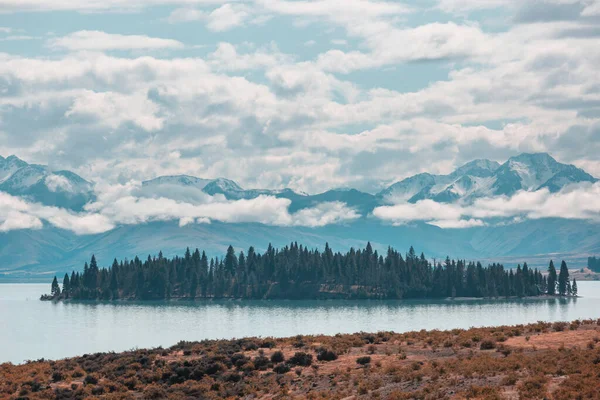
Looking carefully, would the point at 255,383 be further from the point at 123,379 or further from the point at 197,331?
the point at 197,331

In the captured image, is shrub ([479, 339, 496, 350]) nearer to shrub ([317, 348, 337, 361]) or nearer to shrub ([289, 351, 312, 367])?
A: shrub ([317, 348, 337, 361])

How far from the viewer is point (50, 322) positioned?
199875mm

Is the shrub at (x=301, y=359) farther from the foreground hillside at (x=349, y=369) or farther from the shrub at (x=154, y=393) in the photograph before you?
the shrub at (x=154, y=393)

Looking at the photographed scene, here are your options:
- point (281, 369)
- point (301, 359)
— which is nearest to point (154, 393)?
point (281, 369)

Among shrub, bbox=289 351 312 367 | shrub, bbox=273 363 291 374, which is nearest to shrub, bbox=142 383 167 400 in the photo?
shrub, bbox=273 363 291 374

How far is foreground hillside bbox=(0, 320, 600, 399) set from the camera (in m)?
49.2

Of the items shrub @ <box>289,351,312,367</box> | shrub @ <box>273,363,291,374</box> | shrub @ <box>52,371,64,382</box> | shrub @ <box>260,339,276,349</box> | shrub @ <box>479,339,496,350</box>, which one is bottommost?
shrub @ <box>52,371,64,382</box>

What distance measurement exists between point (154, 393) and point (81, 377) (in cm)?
1085

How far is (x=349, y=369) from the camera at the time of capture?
59.8m

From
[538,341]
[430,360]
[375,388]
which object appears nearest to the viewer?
[375,388]

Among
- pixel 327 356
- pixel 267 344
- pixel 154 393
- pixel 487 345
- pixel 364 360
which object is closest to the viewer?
pixel 154 393

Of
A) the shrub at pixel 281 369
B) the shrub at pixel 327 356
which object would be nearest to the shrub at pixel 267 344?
the shrub at pixel 327 356

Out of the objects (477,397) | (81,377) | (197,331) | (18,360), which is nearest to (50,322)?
(197,331)

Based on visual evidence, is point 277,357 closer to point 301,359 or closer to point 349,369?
point 301,359
